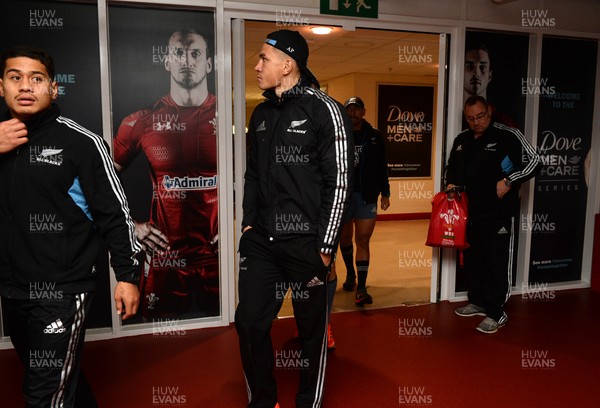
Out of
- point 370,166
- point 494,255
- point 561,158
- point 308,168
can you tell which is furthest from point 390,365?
point 561,158

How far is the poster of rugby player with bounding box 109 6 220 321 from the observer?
338cm

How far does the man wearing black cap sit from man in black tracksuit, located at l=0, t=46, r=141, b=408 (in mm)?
670

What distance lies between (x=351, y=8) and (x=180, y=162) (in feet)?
5.80

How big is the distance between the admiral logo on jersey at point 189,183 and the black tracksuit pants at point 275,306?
1.33 meters

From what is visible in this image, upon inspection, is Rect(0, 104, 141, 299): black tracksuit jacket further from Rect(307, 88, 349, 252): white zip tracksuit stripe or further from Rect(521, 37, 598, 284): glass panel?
Rect(521, 37, 598, 284): glass panel

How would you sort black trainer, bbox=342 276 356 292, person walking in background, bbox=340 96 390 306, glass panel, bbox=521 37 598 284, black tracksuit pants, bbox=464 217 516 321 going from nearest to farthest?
black tracksuit pants, bbox=464 217 516 321 < person walking in background, bbox=340 96 390 306 < glass panel, bbox=521 37 598 284 < black trainer, bbox=342 276 356 292

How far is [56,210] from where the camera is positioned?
5.75ft

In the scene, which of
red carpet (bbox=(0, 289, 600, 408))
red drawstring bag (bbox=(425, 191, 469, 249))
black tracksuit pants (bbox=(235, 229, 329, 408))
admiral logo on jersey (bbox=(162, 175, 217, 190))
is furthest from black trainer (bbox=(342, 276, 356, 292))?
black tracksuit pants (bbox=(235, 229, 329, 408))

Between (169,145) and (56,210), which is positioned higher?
(169,145)

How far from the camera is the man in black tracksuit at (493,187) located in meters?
3.55

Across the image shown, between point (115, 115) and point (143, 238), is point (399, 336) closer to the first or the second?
point (143, 238)

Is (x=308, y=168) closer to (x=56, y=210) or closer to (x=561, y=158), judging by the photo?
(x=56, y=210)

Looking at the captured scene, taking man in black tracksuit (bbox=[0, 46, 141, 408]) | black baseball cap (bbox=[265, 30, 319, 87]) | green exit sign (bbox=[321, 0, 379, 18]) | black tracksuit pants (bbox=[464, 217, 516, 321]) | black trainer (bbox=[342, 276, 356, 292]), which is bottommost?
black trainer (bbox=[342, 276, 356, 292])

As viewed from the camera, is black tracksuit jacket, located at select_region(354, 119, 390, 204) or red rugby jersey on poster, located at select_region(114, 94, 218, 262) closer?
red rugby jersey on poster, located at select_region(114, 94, 218, 262)
